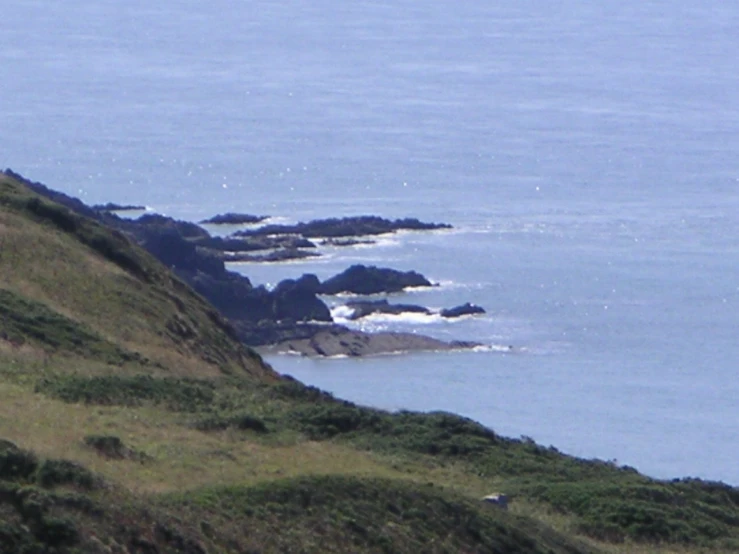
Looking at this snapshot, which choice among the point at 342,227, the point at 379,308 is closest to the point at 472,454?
the point at 379,308

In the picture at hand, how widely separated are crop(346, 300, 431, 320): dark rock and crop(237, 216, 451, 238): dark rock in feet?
27.8

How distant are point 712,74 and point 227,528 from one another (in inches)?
4152

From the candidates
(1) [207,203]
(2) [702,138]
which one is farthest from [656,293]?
(2) [702,138]

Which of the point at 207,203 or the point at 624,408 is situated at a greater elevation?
the point at 207,203

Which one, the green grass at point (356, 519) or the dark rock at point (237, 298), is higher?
the dark rock at point (237, 298)

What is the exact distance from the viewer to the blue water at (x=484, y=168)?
1861 inches

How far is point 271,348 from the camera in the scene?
4853 cm

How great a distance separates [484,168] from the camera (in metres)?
77.5

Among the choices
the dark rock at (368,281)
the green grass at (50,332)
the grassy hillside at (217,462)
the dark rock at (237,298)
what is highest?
the dark rock at (368,281)

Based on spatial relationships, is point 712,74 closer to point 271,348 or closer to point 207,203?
point 207,203

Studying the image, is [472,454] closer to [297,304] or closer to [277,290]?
[297,304]

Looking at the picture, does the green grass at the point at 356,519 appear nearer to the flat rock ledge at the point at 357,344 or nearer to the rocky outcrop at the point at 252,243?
the flat rock ledge at the point at 357,344

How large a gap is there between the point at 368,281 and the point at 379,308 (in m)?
1.87

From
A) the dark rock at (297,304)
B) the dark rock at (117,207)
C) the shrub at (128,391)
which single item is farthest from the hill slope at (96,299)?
the dark rock at (117,207)
